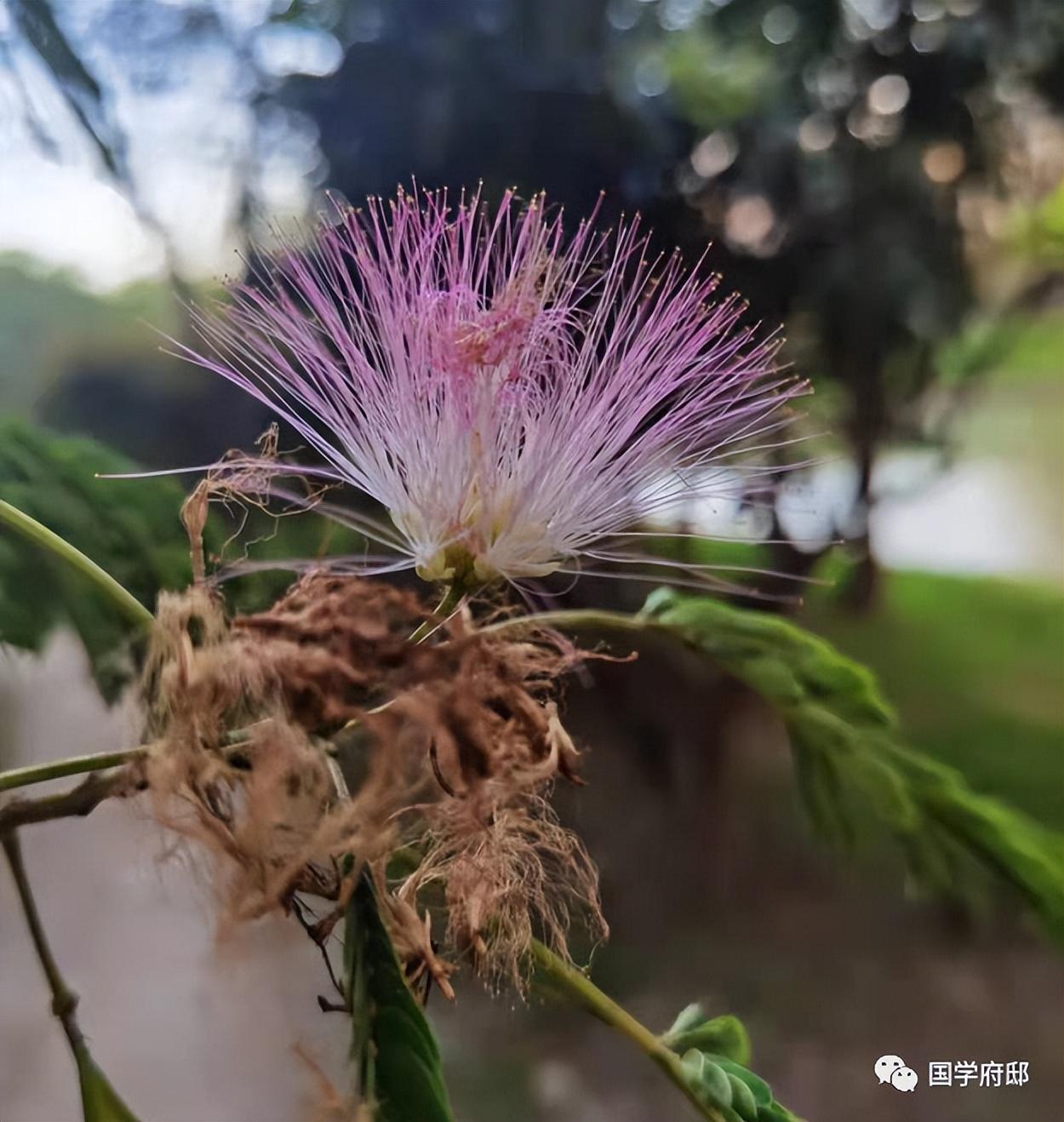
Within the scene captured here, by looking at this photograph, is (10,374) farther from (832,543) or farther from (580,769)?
(832,543)

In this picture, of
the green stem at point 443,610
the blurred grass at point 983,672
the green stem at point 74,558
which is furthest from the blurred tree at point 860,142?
the green stem at point 74,558

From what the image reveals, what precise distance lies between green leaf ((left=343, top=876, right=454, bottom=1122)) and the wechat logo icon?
0.41 m

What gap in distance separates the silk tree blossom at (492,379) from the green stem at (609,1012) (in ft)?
0.73

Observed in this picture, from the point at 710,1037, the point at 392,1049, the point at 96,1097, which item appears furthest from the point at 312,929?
the point at 710,1037

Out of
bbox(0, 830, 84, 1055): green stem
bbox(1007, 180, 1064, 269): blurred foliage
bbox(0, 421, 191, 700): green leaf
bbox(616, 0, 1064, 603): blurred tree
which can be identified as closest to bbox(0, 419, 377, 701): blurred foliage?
bbox(0, 421, 191, 700): green leaf

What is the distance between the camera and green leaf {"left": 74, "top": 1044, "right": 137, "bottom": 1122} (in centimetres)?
43

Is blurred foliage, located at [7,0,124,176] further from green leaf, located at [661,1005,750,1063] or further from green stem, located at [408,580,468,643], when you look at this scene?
green leaf, located at [661,1005,750,1063]

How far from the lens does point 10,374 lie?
55cm

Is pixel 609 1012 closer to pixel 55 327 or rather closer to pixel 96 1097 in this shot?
pixel 96 1097

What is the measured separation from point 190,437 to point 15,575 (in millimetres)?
130

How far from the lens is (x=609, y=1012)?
478 millimetres

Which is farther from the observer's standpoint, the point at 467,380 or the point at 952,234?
the point at 952,234

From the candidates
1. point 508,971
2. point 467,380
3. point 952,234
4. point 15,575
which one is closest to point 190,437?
point 15,575

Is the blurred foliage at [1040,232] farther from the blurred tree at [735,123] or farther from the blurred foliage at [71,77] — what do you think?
the blurred foliage at [71,77]
